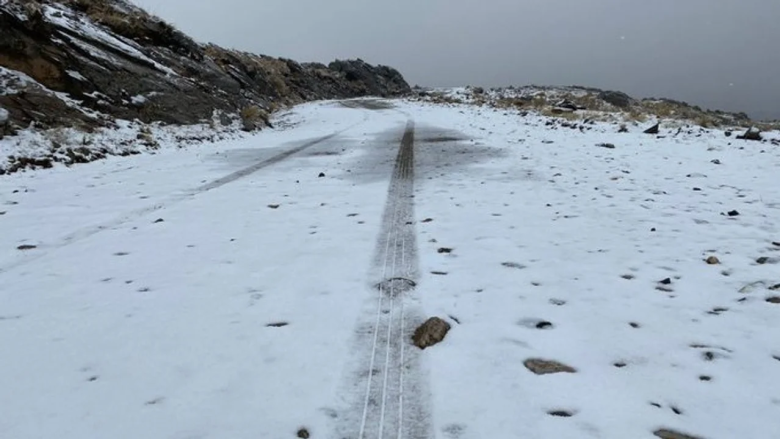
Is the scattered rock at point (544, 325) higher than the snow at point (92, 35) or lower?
lower

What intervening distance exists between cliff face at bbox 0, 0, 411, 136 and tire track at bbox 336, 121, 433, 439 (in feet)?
30.0

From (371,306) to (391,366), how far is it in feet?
2.60

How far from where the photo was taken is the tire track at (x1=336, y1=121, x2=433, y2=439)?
245cm

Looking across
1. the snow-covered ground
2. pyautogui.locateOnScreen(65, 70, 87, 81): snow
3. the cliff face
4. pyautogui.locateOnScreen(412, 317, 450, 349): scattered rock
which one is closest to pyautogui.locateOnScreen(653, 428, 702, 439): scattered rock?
the snow-covered ground

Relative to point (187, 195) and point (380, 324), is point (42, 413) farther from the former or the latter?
point (187, 195)

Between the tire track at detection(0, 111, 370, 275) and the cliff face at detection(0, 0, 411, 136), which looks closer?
the tire track at detection(0, 111, 370, 275)

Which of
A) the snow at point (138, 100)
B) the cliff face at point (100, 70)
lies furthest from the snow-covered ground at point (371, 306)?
the snow at point (138, 100)

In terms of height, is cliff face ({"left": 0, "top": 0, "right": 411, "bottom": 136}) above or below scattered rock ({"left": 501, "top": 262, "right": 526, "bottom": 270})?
above

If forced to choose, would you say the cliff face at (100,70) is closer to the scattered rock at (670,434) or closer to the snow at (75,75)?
the snow at (75,75)

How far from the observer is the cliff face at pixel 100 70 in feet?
36.7

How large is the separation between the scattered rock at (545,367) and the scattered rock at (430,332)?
575mm

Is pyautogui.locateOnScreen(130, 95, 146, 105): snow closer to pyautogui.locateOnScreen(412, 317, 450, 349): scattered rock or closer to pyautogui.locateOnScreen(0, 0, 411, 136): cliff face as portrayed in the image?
pyautogui.locateOnScreen(0, 0, 411, 136): cliff face

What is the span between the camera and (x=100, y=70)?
13.8 metres

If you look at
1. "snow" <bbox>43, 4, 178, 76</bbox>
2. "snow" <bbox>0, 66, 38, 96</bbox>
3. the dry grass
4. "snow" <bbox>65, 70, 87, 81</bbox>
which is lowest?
the dry grass
